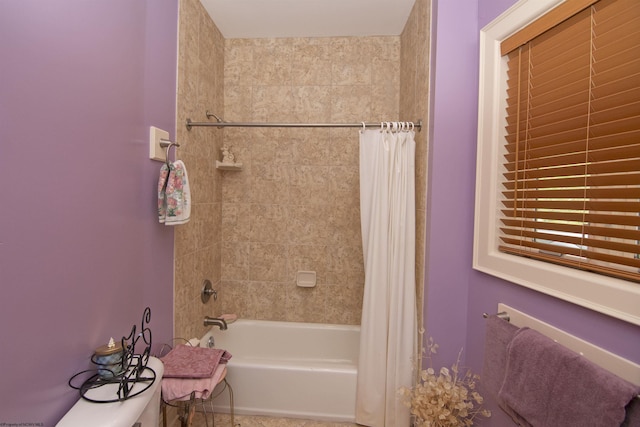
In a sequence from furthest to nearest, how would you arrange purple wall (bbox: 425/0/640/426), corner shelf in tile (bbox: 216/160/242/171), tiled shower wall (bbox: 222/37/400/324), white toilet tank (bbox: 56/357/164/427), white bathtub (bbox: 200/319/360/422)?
tiled shower wall (bbox: 222/37/400/324) → corner shelf in tile (bbox: 216/160/242/171) → white bathtub (bbox: 200/319/360/422) → purple wall (bbox: 425/0/640/426) → white toilet tank (bbox: 56/357/164/427)

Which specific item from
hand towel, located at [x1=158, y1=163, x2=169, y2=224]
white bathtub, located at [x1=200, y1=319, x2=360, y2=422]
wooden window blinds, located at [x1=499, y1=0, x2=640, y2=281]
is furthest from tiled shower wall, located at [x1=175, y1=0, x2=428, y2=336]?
wooden window blinds, located at [x1=499, y1=0, x2=640, y2=281]

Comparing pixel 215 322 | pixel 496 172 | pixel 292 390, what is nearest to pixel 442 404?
pixel 292 390

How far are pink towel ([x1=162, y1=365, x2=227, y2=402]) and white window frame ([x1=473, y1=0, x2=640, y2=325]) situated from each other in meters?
1.38

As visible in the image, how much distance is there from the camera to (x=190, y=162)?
1.82 meters

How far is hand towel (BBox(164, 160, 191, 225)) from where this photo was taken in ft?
4.45

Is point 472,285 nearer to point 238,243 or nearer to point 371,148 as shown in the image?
point 371,148

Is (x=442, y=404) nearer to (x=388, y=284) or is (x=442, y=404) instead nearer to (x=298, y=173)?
(x=388, y=284)

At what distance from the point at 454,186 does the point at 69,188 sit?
1.61 m

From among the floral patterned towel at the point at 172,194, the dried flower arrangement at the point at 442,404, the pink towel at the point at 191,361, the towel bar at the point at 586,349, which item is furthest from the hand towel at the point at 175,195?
the towel bar at the point at 586,349

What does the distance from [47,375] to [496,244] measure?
1705 mm

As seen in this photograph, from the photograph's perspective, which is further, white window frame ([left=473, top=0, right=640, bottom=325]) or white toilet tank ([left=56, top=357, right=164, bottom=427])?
white window frame ([left=473, top=0, right=640, bottom=325])

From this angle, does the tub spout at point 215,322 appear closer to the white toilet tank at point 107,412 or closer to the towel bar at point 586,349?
the white toilet tank at point 107,412

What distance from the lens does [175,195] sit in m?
1.36

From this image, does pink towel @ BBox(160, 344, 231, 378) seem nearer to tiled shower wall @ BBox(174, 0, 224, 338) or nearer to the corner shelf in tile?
tiled shower wall @ BBox(174, 0, 224, 338)
